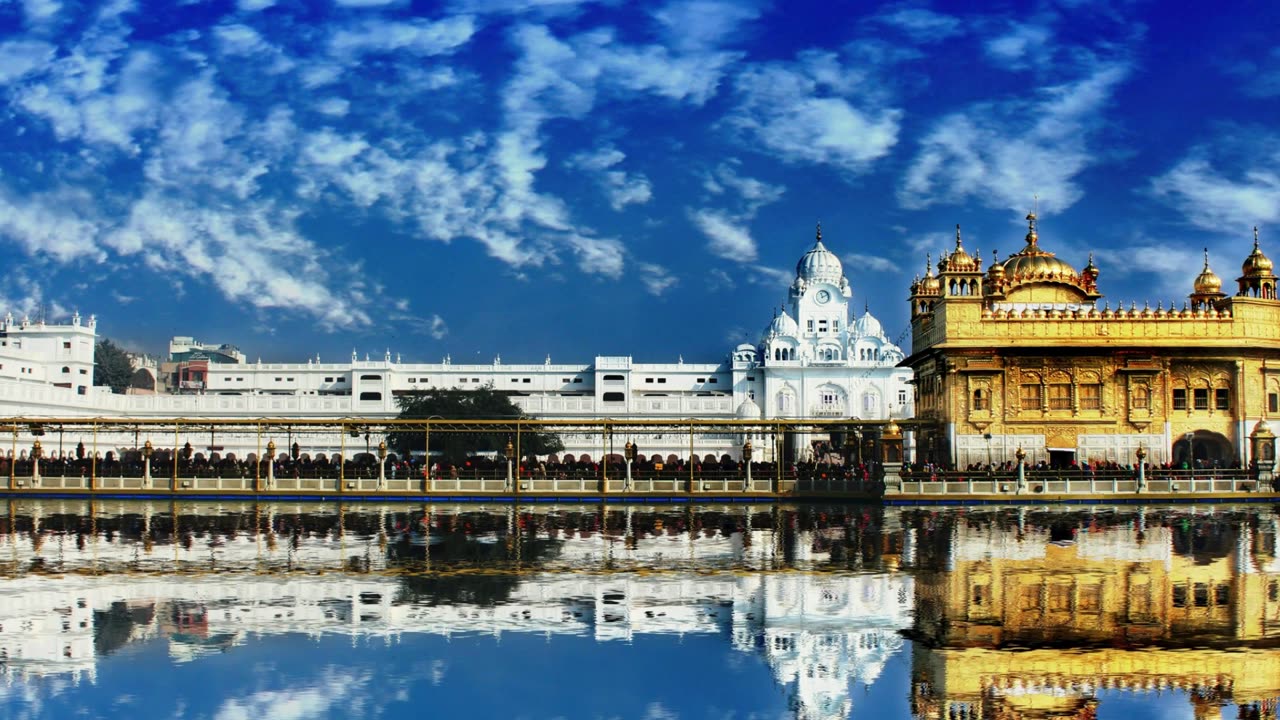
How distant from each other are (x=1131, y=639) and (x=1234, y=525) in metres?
19.2

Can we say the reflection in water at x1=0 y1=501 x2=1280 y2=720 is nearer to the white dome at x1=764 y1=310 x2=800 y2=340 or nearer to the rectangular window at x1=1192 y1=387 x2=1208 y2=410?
the rectangular window at x1=1192 y1=387 x2=1208 y2=410

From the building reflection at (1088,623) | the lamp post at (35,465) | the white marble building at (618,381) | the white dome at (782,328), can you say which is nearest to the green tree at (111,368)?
the white marble building at (618,381)

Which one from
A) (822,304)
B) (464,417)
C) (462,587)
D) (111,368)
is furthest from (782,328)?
(462,587)

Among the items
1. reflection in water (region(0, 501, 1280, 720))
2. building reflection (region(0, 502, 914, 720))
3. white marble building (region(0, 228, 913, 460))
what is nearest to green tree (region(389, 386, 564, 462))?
white marble building (region(0, 228, 913, 460))

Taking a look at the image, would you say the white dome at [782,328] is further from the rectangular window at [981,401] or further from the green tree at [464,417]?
the rectangular window at [981,401]

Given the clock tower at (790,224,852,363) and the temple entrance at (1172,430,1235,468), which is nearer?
the temple entrance at (1172,430,1235,468)

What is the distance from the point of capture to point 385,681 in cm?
1327

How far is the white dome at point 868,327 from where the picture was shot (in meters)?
107

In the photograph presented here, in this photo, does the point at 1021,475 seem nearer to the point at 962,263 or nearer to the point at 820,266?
the point at 962,263

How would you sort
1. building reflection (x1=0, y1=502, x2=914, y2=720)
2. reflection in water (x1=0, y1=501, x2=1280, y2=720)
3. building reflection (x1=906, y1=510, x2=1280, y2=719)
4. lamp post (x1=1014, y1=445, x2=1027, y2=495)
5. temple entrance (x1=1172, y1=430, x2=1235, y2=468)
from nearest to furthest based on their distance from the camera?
1. building reflection (x1=906, y1=510, x2=1280, y2=719)
2. reflection in water (x1=0, y1=501, x2=1280, y2=720)
3. building reflection (x1=0, y1=502, x2=914, y2=720)
4. lamp post (x1=1014, y1=445, x2=1027, y2=495)
5. temple entrance (x1=1172, y1=430, x2=1235, y2=468)

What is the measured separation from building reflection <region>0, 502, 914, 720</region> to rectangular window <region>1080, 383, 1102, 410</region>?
16571 mm

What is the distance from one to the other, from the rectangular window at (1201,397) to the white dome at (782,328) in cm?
5928

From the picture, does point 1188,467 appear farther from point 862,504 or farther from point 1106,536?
point 1106,536

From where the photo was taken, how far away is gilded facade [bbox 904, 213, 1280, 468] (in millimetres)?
45531
